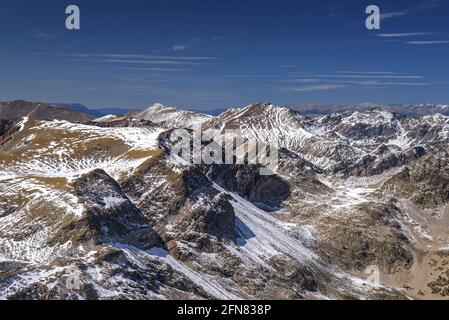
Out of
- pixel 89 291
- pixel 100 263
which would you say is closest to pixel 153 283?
pixel 100 263
